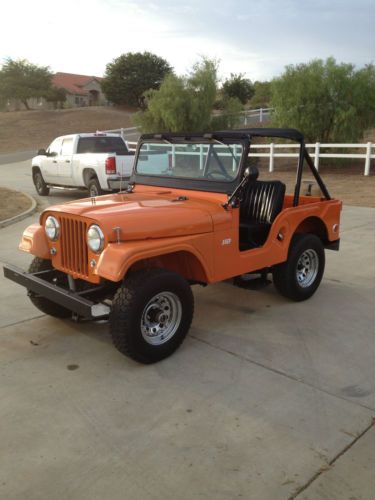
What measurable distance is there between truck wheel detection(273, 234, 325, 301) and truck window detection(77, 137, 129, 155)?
27.7ft

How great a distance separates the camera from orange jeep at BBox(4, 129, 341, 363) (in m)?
3.70

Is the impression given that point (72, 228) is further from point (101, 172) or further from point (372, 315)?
point (101, 172)

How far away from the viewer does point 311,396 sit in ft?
11.2

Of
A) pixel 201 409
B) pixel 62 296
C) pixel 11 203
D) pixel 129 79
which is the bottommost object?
pixel 201 409

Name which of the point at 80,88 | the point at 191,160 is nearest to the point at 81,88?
the point at 80,88

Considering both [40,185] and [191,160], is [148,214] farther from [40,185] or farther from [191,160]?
[40,185]

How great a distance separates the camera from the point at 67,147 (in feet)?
43.2

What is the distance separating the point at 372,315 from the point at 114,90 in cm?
5706

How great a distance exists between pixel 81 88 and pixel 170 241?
2963 inches

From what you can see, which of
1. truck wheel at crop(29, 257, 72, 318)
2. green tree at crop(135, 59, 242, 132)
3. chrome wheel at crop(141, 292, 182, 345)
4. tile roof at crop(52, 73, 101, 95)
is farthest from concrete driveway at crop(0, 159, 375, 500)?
tile roof at crop(52, 73, 101, 95)

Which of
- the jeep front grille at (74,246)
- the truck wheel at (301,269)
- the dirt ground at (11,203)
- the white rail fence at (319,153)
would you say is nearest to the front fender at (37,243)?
the jeep front grille at (74,246)

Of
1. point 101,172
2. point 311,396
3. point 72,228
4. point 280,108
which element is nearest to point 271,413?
point 311,396

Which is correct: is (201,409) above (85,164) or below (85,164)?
below

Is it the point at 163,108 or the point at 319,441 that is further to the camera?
the point at 163,108
